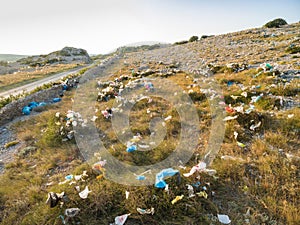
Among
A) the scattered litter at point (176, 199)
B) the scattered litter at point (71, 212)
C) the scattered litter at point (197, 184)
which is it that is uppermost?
the scattered litter at point (176, 199)

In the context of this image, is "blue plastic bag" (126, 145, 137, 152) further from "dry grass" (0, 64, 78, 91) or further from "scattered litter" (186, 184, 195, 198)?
"dry grass" (0, 64, 78, 91)

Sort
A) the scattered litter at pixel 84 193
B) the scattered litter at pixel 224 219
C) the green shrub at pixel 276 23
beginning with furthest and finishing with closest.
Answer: the green shrub at pixel 276 23, the scattered litter at pixel 84 193, the scattered litter at pixel 224 219

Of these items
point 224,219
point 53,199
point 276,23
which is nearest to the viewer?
point 224,219

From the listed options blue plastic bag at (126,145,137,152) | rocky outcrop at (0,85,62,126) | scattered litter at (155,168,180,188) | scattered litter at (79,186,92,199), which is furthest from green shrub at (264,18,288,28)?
scattered litter at (79,186,92,199)

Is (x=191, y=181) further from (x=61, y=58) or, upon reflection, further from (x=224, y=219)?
(x=61, y=58)

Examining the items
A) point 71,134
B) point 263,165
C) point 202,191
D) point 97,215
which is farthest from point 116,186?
point 71,134

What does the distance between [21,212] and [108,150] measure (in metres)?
1.63

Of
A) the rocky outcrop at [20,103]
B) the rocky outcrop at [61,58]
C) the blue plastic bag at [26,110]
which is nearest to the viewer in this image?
the rocky outcrop at [20,103]

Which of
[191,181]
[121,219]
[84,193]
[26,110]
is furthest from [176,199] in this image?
[26,110]

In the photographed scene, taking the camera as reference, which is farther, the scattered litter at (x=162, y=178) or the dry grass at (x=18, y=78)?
the dry grass at (x=18, y=78)

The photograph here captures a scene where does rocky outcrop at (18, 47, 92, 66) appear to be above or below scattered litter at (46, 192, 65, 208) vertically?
above

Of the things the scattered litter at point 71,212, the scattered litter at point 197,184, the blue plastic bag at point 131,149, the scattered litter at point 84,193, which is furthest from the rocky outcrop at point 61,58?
the scattered litter at point 197,184

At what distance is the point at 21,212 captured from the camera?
270cm

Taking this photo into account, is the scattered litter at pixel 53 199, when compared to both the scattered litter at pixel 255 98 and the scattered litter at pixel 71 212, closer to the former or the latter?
the scattered litter at pixel 71 212
